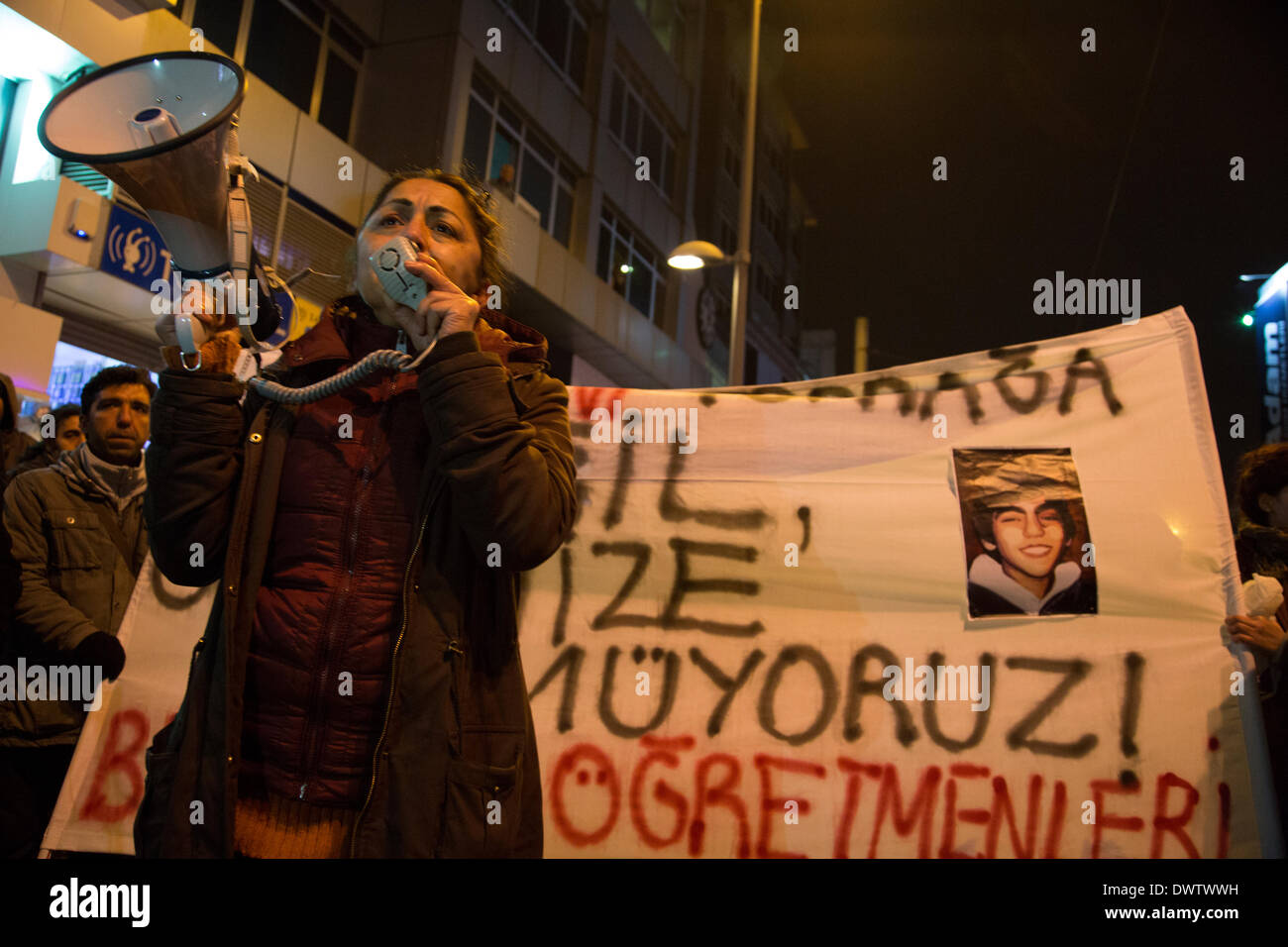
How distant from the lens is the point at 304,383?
5.74 ft

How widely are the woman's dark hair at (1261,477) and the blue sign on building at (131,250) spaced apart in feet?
28.9

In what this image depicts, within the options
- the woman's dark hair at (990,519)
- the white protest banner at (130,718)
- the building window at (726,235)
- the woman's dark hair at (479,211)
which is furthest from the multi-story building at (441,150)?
the woman's dark hair at (990,519)

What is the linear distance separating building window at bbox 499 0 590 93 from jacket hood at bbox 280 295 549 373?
16.2 meters

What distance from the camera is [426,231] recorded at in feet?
6.02

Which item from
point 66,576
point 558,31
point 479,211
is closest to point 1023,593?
point 479,211

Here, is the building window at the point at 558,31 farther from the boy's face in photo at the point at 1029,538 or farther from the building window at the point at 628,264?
the boy's face in photo at the point at 1029,538

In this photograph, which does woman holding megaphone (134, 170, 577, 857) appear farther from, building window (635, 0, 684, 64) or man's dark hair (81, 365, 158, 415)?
building window (635, 0, 684, 64)

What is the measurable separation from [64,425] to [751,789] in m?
3.72

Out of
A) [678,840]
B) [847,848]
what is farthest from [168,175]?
[847,848]

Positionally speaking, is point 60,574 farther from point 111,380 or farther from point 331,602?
point 331,602

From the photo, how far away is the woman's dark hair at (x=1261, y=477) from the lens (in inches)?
118

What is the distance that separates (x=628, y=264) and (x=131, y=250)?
1328 centimetres

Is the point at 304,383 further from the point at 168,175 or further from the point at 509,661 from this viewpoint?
the point at 509,661
